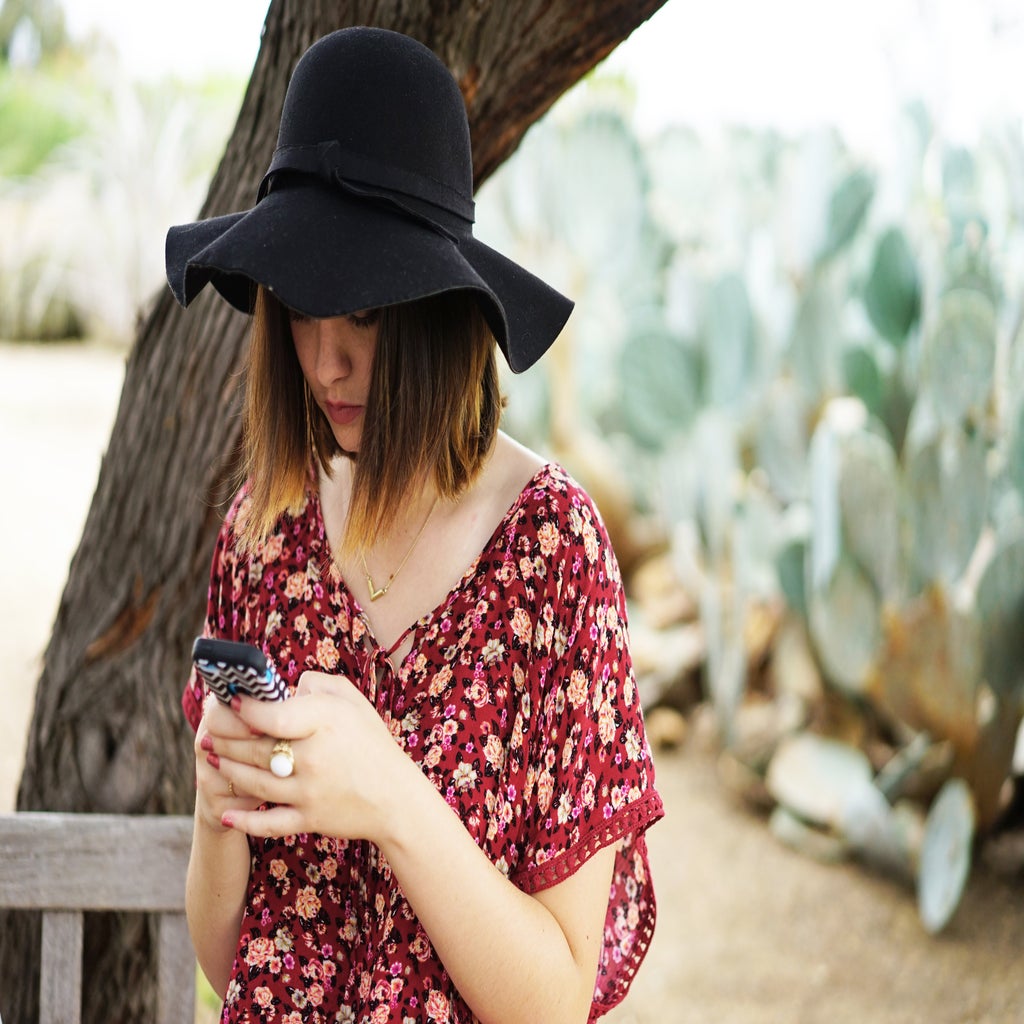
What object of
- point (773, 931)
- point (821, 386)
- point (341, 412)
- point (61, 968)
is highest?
point (341, 412)

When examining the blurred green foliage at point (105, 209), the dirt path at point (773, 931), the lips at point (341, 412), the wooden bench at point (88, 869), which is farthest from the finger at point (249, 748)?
the blurred green foliage at point (105, 209)

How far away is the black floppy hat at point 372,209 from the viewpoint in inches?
36.0

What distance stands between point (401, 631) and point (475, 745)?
0.47 ft

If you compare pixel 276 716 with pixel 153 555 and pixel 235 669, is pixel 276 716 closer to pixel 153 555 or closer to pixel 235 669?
pixel 235 669

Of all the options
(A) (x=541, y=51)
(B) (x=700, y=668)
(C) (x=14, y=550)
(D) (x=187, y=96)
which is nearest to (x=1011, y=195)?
(B) (x=700, y=668)

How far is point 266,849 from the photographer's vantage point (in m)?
1.16

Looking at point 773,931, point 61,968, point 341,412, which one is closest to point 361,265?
point 341,412

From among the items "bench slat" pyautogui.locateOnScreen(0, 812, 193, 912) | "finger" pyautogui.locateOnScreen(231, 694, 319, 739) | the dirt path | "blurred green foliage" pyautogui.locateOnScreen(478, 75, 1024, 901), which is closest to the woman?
"finger" pyautogui.locateOnScreen(231, 694, 319, 739)

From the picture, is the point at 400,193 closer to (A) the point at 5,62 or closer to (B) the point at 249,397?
(B) the point at 249,397

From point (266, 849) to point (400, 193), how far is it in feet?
2.09

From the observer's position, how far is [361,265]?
92 centimetres

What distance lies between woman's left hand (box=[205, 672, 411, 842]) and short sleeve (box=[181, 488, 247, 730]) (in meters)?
0.36

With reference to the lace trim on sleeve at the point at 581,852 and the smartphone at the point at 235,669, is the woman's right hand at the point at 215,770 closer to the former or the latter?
the smartphone at the point at 235,669

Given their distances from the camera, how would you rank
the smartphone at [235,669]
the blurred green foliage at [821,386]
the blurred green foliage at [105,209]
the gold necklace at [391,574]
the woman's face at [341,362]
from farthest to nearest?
the blurred green foliage at [105,209]
the blurred green foliage at [821,386]
the gold necklace at [391,574]
the woman's face at [341,362]
the smartphone at [235,669]
